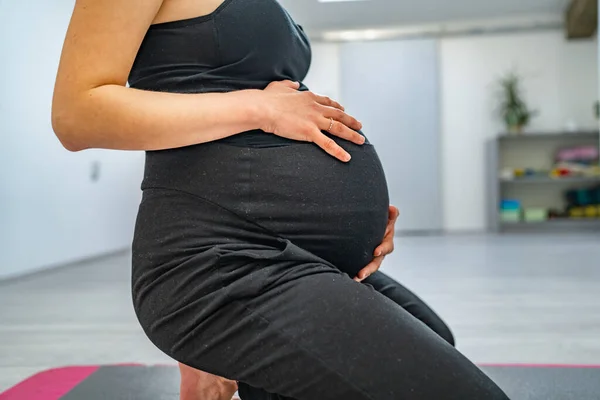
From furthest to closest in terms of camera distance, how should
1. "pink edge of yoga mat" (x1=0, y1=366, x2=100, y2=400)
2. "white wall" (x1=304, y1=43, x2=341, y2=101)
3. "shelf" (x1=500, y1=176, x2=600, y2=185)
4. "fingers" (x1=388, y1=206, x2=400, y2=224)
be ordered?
"white wall" (x1=304, y1=43, x2=341, y2=101)
"shelf" (x1=500, y1=176, x2=600, y2=185)
"pink edge of yoga mat" (x1=0, y1=366, x2=100, y2=400)
"fingers" (x1=388, y1=206, x2=400, y2=224)

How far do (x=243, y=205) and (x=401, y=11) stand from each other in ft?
20.0

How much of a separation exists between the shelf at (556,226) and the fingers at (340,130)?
5.88m

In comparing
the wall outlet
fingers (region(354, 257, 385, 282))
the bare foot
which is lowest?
the bare foot

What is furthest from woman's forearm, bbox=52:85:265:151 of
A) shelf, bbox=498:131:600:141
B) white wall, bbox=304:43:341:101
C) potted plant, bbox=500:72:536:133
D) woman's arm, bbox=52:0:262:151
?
white wall, bbox=304:43:341:101

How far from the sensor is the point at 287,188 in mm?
737

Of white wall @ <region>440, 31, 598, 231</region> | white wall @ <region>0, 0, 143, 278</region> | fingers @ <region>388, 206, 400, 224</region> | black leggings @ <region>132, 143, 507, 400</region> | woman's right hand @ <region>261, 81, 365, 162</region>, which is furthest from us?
white wall @ <region>440, 31, 598, 231</region>

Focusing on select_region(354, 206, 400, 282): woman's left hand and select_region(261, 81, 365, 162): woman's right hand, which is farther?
select_region(354, 206, 400, 282): woman's left hand

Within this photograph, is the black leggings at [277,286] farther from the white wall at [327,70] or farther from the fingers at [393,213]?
the white wall at [327,70]

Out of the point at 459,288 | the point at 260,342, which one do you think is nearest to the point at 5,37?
the point at 459,288

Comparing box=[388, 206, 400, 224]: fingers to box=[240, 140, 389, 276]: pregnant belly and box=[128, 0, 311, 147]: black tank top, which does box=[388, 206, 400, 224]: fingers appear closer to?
box=[240, 140, 389, 276]: pregnant belly

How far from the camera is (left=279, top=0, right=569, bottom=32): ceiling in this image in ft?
19.9

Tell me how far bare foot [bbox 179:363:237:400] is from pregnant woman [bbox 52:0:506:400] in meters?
0.23

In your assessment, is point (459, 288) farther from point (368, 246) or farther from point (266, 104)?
point (266, 104)

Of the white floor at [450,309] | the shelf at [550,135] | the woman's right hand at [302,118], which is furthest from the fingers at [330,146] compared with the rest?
the shelf at [550,135]
